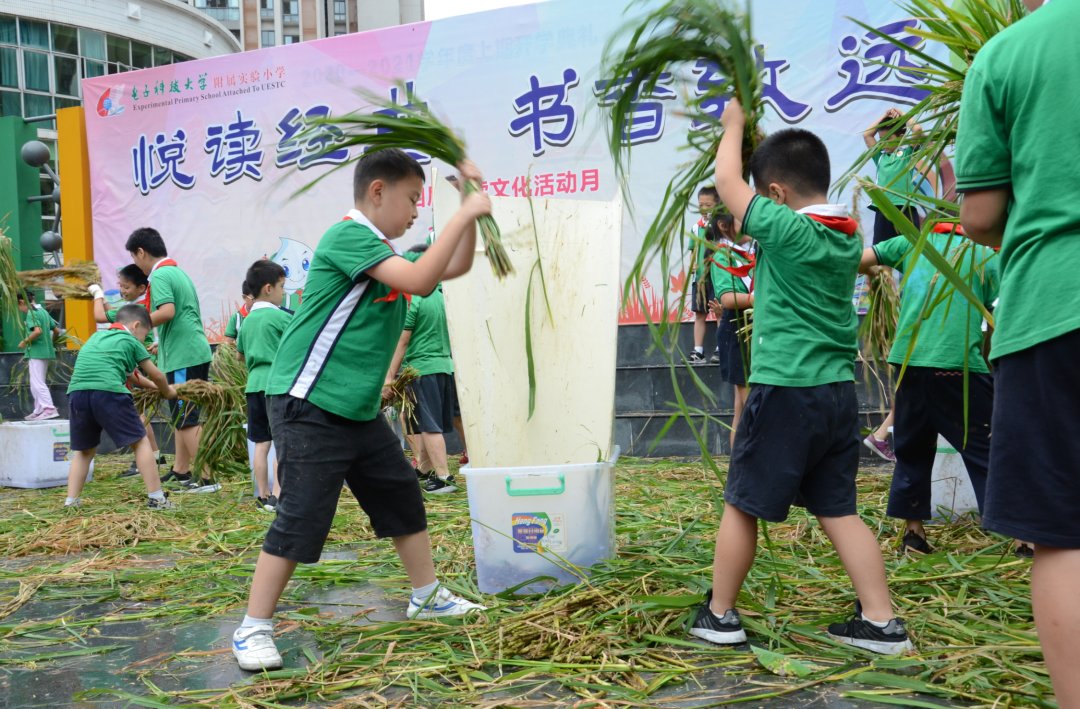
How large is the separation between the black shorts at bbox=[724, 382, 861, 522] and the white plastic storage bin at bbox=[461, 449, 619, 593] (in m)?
0.76

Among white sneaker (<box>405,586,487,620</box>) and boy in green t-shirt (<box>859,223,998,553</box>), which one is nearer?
white sneaker (<box>405,586,487,620</box>)

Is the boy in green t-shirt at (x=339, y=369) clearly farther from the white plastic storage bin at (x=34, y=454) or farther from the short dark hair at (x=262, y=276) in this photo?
the white plastic storage bin at (x=34, y=454)

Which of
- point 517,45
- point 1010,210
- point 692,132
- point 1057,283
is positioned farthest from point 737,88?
point 517,45

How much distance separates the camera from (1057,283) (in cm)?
174

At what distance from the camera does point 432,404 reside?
6.71 metres

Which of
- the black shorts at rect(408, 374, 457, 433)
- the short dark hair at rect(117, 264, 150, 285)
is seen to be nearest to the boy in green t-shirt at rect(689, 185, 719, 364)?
the black shorts at rect(408, 374, 457, 433)

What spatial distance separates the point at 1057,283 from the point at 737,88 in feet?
4.62

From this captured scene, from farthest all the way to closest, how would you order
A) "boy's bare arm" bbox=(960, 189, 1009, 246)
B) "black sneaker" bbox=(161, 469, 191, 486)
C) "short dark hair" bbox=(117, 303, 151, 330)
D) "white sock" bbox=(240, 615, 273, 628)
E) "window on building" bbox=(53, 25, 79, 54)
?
"window on building" bbox=(53, 25, 79, 54) < "black sneaker" bbox=(161, 469, 191, 486) < "short dark hair" bbox=(117, 303, 151, 330) < "white sock" bbox=(240, 615, 273, 628) < "boy's bare arm" bbox=(960, 189, 1009, 246)

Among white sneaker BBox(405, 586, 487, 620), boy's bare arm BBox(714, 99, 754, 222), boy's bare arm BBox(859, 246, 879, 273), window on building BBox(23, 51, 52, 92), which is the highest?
window on building BBox(23, 51, 52, 92)

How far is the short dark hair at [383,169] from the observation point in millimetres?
3178

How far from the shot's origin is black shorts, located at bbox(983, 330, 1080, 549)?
1711mm

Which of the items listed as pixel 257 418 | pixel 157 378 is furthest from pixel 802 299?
pixel 157 378

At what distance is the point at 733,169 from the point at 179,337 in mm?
5819

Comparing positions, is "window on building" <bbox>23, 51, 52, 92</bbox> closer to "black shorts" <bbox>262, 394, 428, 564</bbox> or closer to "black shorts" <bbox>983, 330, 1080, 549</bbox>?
"black shorts" <bbox>262, 394, 428, 564</bbox>
